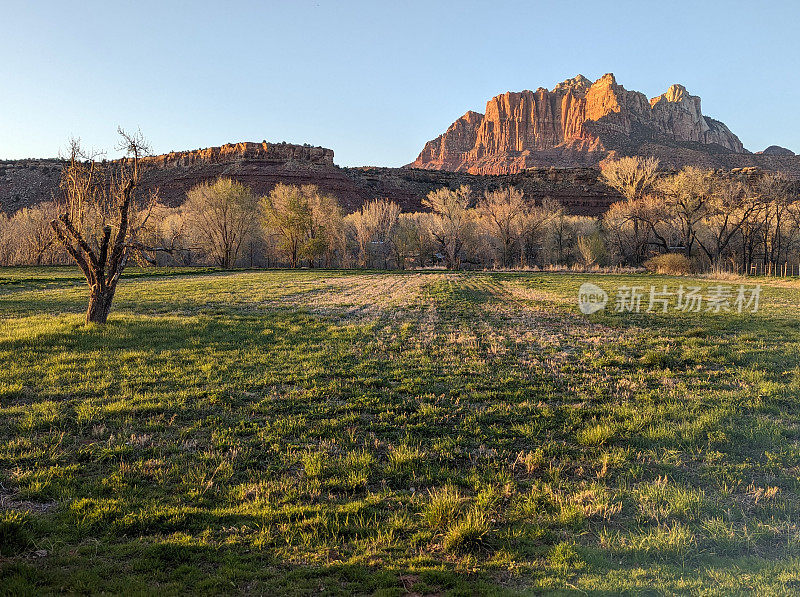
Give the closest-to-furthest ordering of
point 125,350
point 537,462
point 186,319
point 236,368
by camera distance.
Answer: point 537,462 → point 236,368 → point 125,350 → point 186,319

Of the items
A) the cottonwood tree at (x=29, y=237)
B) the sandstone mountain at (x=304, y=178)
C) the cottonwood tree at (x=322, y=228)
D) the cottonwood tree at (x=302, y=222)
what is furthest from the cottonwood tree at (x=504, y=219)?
the cottonwood tree at (x=29, y=237)

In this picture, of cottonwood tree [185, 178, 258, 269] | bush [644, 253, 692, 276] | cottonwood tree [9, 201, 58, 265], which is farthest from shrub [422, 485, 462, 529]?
cottonwood tree [9, 201, 58, 265]

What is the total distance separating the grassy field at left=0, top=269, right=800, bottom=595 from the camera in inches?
155

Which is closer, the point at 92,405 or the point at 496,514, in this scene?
the point at 496,514

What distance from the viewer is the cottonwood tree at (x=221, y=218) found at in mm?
Result: 56250

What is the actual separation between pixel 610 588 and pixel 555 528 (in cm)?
92

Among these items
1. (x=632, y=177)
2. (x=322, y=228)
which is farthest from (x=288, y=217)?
(x=632, y=177)

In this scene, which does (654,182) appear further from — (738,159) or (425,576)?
(738,159)

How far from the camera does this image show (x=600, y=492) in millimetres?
5215

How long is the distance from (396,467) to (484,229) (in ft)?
209

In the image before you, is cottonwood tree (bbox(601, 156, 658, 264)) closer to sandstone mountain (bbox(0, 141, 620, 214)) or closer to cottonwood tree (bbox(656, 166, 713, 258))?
cottonwood tree (bbox(656, 166, 713, 258))

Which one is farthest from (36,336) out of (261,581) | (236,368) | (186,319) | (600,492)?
(600,492)

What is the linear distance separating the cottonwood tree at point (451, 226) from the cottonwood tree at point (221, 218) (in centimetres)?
2479

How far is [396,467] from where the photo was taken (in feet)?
19.1
